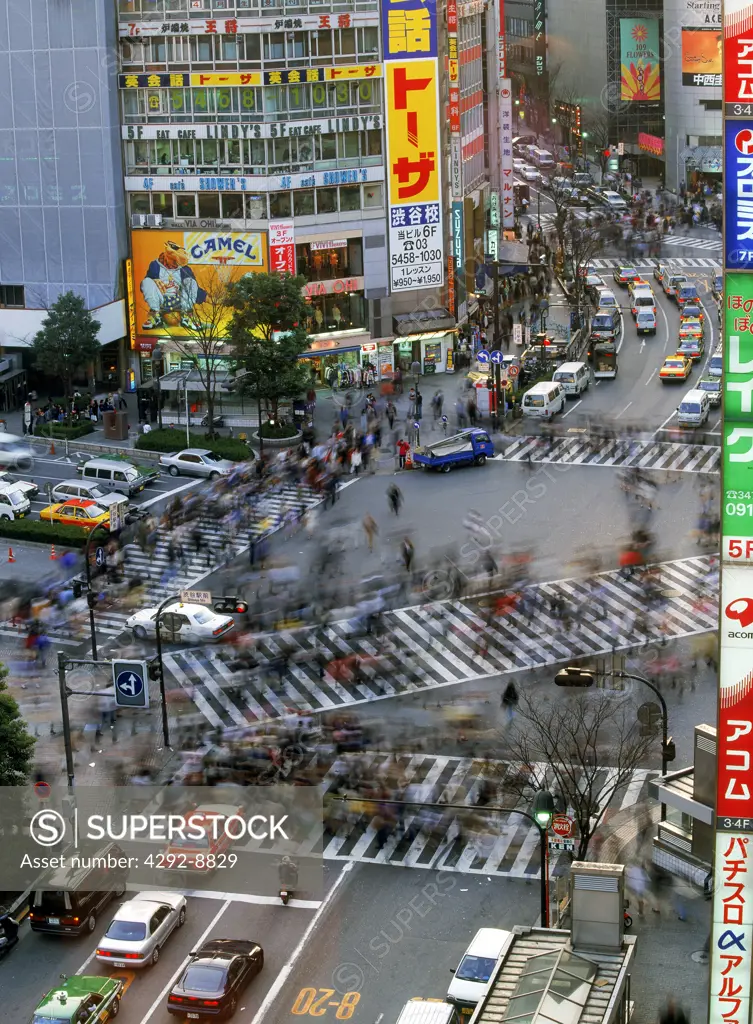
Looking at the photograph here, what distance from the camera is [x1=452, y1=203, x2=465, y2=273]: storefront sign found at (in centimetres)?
8669

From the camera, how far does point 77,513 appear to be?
64000 mm

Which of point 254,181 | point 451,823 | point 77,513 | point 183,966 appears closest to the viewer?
point 183,966

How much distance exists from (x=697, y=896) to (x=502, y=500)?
28.5 metres

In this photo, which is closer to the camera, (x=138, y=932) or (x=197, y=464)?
(x=138, y=932)

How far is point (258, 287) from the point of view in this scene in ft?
241

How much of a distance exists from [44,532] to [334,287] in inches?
971

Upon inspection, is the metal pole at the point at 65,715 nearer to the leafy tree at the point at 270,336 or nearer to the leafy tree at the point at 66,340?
the leafy tree at the point at 270,336

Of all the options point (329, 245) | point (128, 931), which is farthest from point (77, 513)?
point (128, 931)

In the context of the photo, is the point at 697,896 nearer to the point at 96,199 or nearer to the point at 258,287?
the point at 258,287

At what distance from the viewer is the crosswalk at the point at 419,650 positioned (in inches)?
1948

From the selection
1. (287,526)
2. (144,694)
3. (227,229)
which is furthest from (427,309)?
(144,694)

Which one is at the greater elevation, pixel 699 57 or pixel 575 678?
pixel 699 57

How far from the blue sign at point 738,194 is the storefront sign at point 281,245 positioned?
58.7 m

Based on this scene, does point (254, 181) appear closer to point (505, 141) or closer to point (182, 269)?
point (182, 269)
